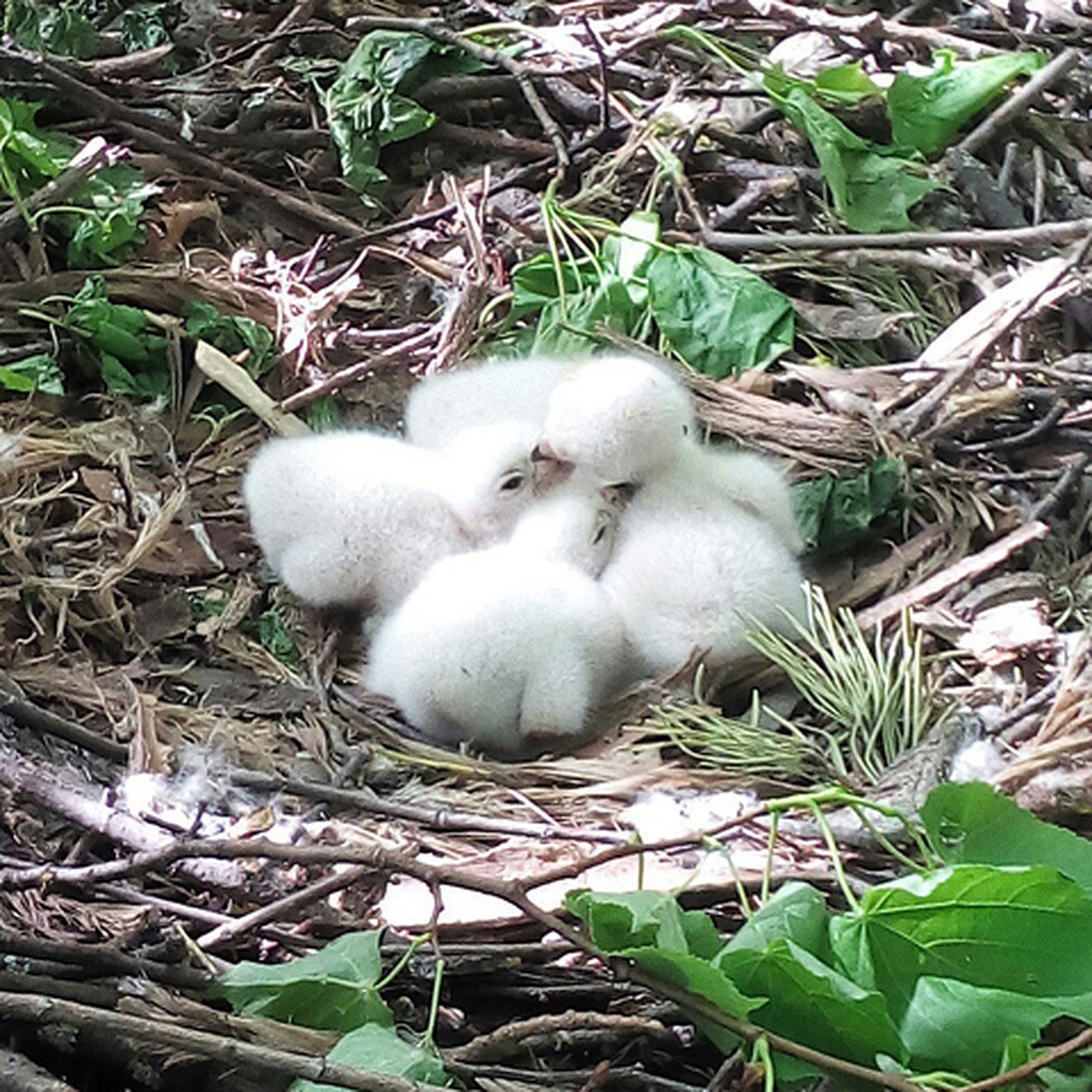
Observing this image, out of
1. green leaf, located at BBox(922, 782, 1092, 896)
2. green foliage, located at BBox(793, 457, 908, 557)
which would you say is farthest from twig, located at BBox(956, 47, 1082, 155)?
green leaf, located at BBox(922, 782, 1092, 896)

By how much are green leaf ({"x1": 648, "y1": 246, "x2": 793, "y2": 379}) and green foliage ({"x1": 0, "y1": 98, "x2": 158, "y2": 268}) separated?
0.78m

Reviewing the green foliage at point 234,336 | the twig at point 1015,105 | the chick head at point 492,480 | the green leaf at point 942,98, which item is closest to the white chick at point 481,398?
the chick head at point 492,480

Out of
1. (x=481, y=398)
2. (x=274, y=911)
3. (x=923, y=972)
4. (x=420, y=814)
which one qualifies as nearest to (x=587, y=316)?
(x=481, y=398)

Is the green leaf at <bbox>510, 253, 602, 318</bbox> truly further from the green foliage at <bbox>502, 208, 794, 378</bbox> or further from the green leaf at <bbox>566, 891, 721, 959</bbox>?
the green leaf at <bbox>566, 891, 721, 959</bbox>

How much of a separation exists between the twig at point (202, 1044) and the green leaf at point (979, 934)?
0.30 metres

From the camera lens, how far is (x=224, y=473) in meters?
2.05

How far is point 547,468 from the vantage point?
6.13 feet

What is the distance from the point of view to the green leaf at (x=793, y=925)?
1.00m

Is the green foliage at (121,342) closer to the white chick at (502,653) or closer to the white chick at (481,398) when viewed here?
the white chick at (481,398)

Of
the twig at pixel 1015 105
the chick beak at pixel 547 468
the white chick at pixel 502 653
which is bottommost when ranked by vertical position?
the white chick at pixel 502 653

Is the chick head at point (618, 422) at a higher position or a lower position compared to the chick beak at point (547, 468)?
higher

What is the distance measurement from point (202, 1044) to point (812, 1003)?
1.24ft

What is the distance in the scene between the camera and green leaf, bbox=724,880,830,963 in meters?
1.00

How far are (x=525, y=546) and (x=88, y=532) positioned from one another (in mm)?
553
